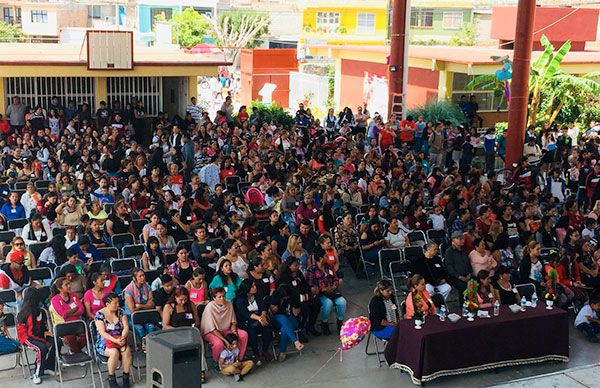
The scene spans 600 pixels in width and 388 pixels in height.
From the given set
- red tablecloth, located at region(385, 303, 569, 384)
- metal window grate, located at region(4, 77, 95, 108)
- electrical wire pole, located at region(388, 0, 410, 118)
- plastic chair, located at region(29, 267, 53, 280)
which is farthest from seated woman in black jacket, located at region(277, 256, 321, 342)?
metal window grate, located at region(4, 77, 95, 108)

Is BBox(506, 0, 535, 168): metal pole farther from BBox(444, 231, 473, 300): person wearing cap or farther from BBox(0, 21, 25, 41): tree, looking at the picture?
BBox(0, 21, 25, 41): tree

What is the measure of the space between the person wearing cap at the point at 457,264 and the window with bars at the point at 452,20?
57.8m

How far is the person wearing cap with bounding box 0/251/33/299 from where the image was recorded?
10422 mm

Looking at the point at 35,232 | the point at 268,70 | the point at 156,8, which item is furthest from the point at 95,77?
the point at 156,8

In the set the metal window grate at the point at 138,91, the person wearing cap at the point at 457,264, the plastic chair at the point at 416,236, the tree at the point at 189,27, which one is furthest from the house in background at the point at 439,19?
the person wearing cap at the point at 457,264

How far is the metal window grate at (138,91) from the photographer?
920 inches

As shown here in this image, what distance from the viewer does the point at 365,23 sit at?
64750 millimetres

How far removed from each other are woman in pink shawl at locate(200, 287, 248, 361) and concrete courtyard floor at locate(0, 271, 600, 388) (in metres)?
0.37

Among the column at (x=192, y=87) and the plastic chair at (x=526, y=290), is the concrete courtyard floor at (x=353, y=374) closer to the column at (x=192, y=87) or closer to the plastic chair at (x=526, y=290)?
the plastic chair at (x=526, y=290)

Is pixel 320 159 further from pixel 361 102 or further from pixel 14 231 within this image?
pixel 361 102

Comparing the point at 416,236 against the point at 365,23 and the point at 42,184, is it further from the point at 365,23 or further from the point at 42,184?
the point at 365,23

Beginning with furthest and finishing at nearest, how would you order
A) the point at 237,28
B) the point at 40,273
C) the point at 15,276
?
the point at 237,28 < the point at 40,273 < the point at 15,276

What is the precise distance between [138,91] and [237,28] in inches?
2051

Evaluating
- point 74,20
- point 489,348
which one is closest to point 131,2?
point 74,20
